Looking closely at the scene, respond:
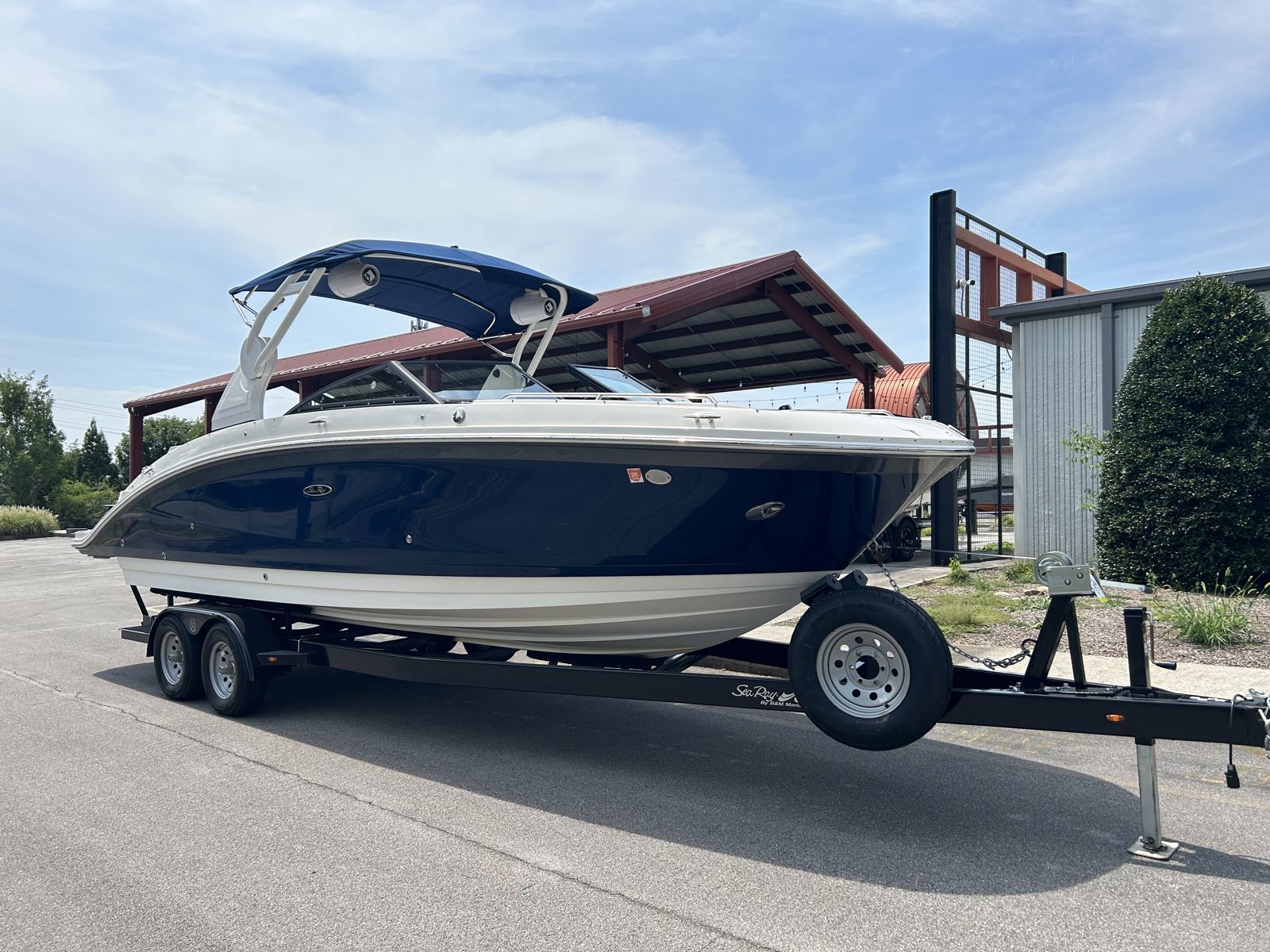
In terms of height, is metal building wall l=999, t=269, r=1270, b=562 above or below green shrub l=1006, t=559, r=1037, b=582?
above

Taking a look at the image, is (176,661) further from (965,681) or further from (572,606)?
(965,681)

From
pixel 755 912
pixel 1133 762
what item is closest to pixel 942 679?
pixel 755 912

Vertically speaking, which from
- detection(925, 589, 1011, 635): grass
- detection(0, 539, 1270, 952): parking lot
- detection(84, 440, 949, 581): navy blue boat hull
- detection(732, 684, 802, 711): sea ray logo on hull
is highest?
detection(84, 440, 949, 581): navy blue boat hull

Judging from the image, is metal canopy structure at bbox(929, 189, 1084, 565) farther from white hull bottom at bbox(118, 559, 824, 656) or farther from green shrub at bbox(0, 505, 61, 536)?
green shrub at bbox(0, 505, 61, 536)

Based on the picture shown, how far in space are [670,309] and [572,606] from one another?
28.8 ft

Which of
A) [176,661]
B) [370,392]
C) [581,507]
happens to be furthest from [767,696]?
[176,661]

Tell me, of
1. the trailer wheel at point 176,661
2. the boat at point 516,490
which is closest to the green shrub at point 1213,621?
the boat at point 516,490

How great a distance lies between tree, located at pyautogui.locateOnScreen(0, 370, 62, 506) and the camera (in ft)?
103

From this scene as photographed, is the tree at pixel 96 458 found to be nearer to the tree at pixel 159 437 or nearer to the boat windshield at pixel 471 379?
the tree at pixel 159 437

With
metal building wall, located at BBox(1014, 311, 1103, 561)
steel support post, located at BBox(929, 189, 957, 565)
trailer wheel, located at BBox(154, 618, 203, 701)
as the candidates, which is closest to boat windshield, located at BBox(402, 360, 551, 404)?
trailer wheel, located at BBox(154, 618, 203, 701)

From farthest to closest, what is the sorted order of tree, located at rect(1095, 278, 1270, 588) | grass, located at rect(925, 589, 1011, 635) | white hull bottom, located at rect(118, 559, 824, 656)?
tree, located at rect(1095, 278, 1270, 588) < grass, located at rect(925, 589, 1011, 635) < white hull bottom, located at rect(118, 559, 824, 656)

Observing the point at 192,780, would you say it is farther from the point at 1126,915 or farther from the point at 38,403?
the point at 38,403

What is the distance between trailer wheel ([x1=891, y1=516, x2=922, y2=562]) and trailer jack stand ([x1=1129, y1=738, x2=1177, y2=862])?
1103 cm

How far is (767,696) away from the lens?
4.28 metres
